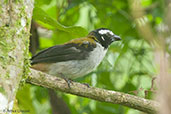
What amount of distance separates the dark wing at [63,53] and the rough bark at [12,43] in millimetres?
1563

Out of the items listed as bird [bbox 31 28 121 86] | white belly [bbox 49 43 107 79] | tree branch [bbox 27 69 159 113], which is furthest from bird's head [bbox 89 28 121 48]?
tree branch [bbox 27 69 159 113]

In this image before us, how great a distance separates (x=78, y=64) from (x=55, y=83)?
113 cm

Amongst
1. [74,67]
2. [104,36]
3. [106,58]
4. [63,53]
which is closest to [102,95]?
[74,67]

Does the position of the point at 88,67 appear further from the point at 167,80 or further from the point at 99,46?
the point at 167,80

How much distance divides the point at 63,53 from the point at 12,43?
1875 mm

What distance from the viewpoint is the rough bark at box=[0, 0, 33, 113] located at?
5.86ft

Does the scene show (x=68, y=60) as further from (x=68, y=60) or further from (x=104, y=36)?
(x=104, y=36)

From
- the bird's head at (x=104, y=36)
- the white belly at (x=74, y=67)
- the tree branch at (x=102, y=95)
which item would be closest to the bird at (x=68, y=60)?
the white belly at (x=74, y=67)

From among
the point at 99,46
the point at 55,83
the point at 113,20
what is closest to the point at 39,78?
the point at 55,83

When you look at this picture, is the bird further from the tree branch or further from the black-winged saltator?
the tree branch

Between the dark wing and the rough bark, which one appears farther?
the dark wing

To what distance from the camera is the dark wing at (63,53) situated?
3694 millimetres

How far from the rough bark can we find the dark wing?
1.56 m

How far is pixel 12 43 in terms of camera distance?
6.39ft
